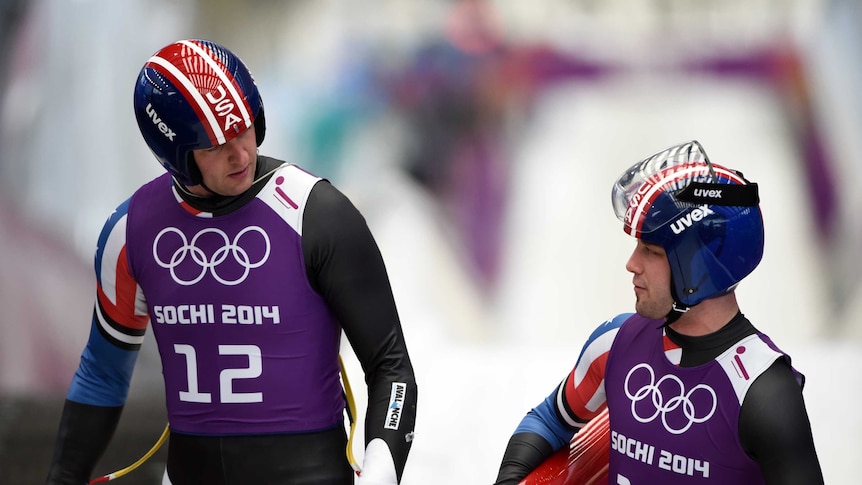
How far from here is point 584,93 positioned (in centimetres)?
938

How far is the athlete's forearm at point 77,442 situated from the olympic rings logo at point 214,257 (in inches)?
19.1

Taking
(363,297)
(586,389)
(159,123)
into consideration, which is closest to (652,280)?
(586,389)

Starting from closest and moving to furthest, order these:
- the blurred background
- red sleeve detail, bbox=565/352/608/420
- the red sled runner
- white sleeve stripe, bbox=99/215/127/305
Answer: white sleeve stripe, bbox=99/215/127/305 → red sleeve detail, bbox=565/352/608/420 → the red sled runner → the blurred background

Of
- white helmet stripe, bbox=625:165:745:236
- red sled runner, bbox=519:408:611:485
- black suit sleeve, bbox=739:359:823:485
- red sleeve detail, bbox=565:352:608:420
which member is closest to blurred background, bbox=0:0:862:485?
red sled runner, bbox=519:408:611:485

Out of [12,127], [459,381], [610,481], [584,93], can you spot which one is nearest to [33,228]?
[12,127]

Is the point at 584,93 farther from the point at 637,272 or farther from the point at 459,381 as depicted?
the point at 637,272

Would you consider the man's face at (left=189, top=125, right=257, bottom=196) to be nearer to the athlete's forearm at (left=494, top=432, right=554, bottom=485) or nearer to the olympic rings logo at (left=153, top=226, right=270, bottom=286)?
the olympic rings logo at (left=153, top=226, right=270, bottom=286)

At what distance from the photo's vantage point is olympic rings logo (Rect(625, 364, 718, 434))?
255cm

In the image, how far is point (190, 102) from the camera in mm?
2510

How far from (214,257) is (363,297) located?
0.38 metres

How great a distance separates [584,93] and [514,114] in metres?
0.67

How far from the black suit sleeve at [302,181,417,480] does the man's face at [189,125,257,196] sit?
0.17 meters

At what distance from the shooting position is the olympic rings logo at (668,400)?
8.38 feet

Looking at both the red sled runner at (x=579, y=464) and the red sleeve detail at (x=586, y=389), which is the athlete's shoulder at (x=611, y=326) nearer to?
the red sleeve detail at (x=586, y=389)
